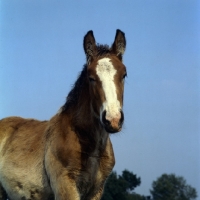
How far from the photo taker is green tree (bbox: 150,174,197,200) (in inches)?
2121

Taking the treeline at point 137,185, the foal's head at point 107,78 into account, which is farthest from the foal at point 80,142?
the treeline at point 137,185

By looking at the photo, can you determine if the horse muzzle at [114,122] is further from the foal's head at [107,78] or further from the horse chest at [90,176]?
the horse chest at [90,176]

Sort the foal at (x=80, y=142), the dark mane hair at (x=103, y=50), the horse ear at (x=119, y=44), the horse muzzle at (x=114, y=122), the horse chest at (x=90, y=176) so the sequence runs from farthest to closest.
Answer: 1. the horse ear at (x=119, y=44)
2. the dark mane hair at (x=103, y=50)
3. the horse chest at (x=90, y=176)
4. the foal at (x=80, y=142)
5. the horse muzzle at (x=114, y=122)

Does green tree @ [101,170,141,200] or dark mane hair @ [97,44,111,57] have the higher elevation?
green tree @ [101,170,141,200]

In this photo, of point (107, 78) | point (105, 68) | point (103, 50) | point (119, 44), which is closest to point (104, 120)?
point (107, 78)

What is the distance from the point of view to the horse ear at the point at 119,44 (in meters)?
8.03

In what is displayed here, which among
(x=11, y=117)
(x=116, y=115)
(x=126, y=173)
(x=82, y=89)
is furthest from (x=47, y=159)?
(x=126, y=173)

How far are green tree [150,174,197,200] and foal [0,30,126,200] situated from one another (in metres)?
43.9

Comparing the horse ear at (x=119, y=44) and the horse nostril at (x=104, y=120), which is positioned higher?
the horse ear at (x=119, y=44)

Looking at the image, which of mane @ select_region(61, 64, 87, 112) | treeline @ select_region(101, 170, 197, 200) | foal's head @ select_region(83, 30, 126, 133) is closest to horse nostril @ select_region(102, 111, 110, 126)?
foal's head @ select_region(83, 30, 126, 133)

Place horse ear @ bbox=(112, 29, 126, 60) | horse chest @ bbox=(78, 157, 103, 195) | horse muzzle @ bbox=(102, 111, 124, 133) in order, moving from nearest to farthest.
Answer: horse muzzle @ bbox=(102, 111, 124, 133) < horse chest @ bbox=(78, 157, 103, 195) < horse ear @ bbox=(112, 29, 126, 60)

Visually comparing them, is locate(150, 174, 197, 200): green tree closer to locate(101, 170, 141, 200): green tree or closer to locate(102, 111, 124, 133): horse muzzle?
locate(101, 170, 141, 200): green tree

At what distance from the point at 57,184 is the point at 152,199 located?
180 feet

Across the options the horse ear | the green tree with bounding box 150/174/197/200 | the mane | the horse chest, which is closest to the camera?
the horse chest
